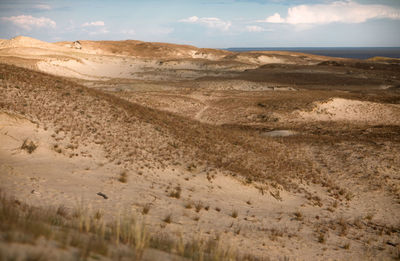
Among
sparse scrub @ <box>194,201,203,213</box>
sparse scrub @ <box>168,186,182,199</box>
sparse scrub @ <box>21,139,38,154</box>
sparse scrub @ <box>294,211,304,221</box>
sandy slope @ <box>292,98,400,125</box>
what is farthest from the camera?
sandy slope @ <box>292,98,400,125</box>

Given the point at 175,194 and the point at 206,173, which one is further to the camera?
Answer: the point at 206,173

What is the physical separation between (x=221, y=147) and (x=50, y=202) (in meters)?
9.53

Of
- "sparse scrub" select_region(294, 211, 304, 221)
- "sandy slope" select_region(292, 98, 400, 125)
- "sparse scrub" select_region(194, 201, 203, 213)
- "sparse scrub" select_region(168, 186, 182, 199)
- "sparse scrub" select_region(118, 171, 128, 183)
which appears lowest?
"sparse scrub" select_region(294, 211, 304, 221)

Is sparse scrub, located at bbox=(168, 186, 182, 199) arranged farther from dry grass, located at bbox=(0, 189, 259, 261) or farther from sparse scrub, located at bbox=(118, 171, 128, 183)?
dry grass, located at bbox=(0, 189, 259, 261)

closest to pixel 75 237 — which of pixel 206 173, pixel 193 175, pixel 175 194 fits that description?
pixel 175 194

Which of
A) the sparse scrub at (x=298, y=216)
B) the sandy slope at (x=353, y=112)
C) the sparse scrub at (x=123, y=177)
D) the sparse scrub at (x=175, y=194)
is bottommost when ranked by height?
the sparse scrub at (x=298, y=216)

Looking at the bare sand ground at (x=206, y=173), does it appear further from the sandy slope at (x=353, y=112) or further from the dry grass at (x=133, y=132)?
the sandy slope at (x=353, y=112)

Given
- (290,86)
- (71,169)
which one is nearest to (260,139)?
(71,169)

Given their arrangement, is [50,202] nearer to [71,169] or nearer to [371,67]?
[71,169]

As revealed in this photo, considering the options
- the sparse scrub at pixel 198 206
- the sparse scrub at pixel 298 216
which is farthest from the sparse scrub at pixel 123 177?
the sparse scrub at pixel 298 216

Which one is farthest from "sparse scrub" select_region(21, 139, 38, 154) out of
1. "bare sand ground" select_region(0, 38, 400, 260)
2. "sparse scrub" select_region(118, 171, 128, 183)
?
"sparse scrub" select_region(118, 171, 128, 183)

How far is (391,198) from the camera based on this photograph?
43.0 ft

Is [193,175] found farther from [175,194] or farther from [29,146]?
[29,146]

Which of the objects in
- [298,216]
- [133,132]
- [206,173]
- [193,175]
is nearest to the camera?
[298,216]
